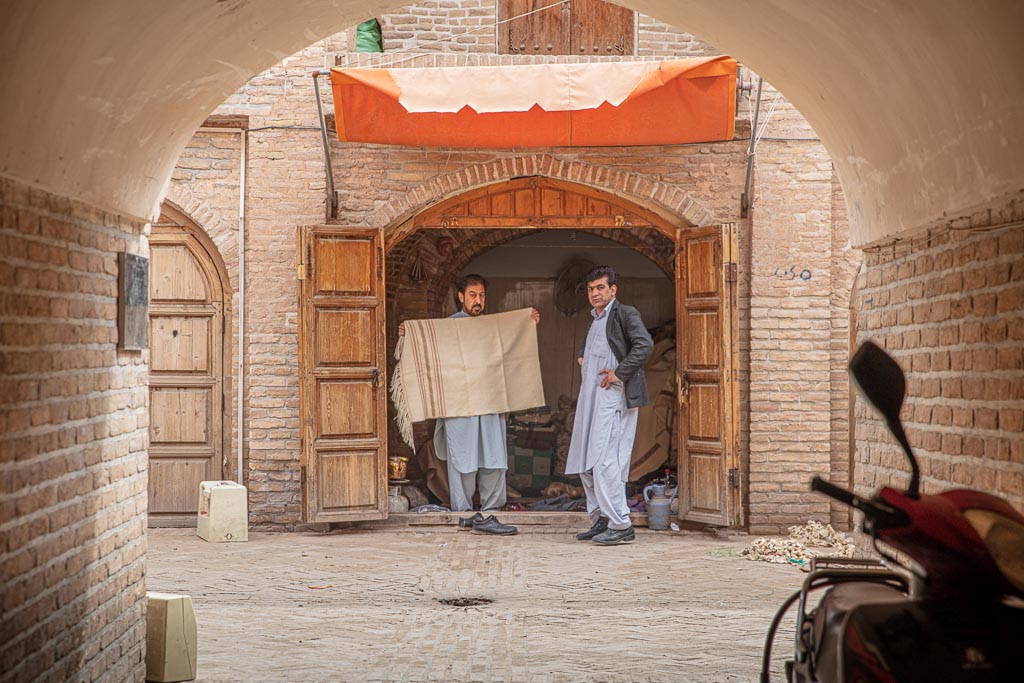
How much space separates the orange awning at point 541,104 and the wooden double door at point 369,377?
0.93 metres

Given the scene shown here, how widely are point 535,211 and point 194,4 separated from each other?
6218 mm

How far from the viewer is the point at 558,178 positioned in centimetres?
1027

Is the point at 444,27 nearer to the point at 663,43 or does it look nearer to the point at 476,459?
the point at 663,43

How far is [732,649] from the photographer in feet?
20.2

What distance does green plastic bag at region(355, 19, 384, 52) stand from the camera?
1045 cm

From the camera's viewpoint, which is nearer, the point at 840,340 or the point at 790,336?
the point at 790,336

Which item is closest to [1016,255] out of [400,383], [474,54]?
[474,54]

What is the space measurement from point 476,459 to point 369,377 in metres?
1.34

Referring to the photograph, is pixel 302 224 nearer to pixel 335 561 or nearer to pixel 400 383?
pixel 400 383

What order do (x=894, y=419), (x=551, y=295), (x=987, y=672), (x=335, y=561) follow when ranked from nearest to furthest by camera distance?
1. (x=987, y=672)
2. (x=894, y=419)
3. (x=335, y=561)
4. (x=551, y=295)

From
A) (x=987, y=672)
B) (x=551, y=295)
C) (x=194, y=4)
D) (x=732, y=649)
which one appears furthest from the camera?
(x=551, y=295)

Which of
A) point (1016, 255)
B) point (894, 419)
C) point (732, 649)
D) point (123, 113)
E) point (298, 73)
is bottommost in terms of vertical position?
point (732, 649)

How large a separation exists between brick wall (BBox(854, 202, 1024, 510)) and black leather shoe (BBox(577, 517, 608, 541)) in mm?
4188

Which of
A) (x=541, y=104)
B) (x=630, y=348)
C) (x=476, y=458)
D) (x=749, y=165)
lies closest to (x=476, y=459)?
(x=476, y=458)
